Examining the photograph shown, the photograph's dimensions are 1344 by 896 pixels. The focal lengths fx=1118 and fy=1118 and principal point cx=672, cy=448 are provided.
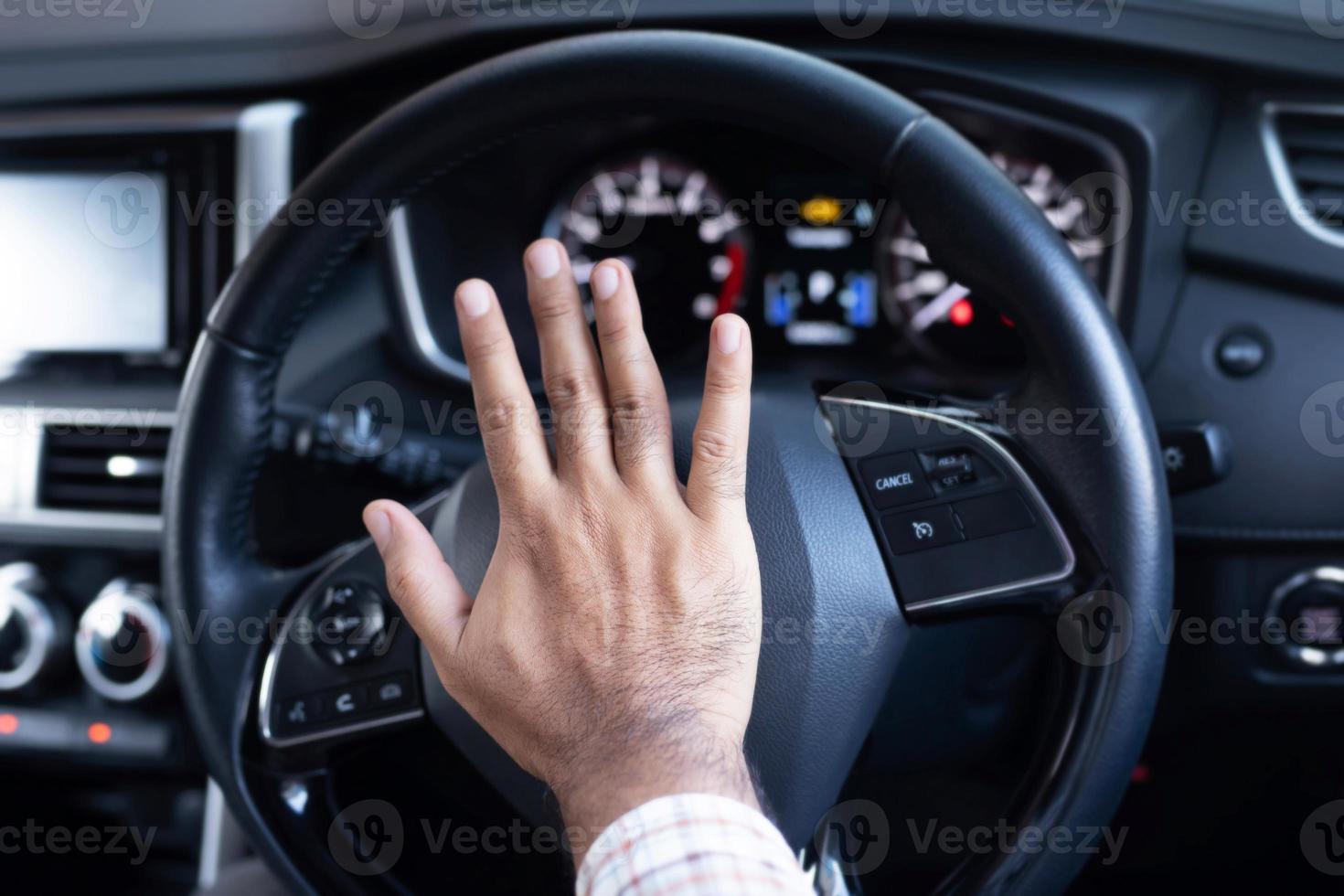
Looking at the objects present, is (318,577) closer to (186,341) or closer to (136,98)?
(186,341)

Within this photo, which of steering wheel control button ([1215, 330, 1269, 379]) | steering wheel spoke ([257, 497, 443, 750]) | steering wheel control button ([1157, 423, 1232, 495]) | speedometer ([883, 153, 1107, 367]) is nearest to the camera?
steering wheel spoke ([257, 497, 443, 750])

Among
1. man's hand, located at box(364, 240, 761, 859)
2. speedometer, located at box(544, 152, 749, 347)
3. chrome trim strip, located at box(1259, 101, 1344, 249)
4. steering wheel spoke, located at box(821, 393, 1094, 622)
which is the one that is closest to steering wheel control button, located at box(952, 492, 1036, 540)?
steering wheel spoke, located at box(821, 393, 1094, 622)

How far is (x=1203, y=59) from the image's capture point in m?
1.03

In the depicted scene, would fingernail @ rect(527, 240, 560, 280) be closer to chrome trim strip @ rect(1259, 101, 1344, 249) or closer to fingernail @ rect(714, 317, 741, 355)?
fingernail @ rect(714, 317, 741, 355)

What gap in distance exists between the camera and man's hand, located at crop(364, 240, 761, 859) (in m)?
0.61

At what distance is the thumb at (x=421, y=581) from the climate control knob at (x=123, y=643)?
2.10ft

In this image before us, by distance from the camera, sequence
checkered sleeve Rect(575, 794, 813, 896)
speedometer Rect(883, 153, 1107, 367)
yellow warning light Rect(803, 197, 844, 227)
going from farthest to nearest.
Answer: yellow warning light Rect(803, 197, 844, 227)
speedometer Rect(883, 153, 1107, 367)
checkered sleeve Rect(575, 794, 813, 896)

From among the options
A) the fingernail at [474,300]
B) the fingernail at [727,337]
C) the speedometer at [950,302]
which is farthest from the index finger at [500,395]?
the speedometer at [950,302]

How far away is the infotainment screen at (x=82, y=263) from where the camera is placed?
4.18ft

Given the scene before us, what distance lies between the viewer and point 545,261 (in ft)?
2.06

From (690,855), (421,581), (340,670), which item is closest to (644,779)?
(690,855)

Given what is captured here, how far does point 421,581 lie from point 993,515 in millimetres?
356

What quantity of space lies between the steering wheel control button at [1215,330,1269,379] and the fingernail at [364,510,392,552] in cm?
79

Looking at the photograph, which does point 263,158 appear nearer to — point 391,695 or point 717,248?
point 717,248
